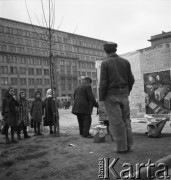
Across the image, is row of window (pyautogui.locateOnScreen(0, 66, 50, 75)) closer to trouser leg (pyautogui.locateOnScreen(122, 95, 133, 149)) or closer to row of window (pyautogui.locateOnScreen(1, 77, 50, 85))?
row of window (pyautogui.locateOnScreen(1, 77, 50, 85))

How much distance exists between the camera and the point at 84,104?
8039 millimetres

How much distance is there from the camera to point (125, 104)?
207 inches

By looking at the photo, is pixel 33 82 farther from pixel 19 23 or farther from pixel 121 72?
pixel 121 72

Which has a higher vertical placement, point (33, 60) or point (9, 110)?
point (33, 60)

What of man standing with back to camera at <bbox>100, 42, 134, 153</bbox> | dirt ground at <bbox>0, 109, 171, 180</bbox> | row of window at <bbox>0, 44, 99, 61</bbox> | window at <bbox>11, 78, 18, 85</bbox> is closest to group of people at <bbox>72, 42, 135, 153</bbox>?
man standing with back to camera at <bbox>100, 42, 134, 153</bbox>

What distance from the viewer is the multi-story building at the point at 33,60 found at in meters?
84.1

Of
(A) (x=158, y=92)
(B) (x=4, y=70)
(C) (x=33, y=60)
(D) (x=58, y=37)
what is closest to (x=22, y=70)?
(C) (x=33, y=60)

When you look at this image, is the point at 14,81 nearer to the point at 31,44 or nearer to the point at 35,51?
the point at 35,51

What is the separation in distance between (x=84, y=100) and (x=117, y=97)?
9.84 feet

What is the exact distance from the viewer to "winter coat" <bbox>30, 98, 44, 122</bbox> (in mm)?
9500

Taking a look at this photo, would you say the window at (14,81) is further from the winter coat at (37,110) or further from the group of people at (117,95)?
the group of people at (117,95)

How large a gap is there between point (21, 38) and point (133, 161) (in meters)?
90.7

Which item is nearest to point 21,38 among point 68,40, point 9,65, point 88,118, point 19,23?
point 19,23

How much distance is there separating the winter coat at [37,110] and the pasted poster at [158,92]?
12.5ft
